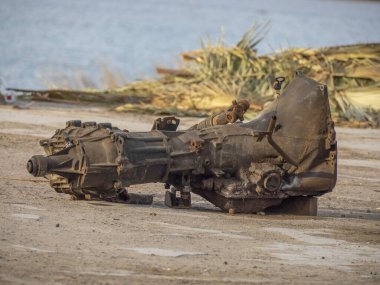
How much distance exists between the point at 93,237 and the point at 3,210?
113 cm

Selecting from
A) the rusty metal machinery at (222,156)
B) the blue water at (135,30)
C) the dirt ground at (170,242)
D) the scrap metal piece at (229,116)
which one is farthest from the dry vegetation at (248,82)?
the rusty metal machinery at (222,156)

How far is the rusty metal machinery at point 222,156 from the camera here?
35.1 feet

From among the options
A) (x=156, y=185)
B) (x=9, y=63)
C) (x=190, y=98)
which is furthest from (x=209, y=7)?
(x=156, y=185)

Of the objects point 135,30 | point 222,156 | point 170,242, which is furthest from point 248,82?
point 135,30

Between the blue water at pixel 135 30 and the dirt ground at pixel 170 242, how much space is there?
1156 cm

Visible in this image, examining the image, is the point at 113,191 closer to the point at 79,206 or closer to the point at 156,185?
the point at 79,206

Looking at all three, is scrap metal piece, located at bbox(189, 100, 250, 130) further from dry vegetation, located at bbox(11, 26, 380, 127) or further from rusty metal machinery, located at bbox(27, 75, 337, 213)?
dry vegetation, located at bbox(11, 26, 380, 127)

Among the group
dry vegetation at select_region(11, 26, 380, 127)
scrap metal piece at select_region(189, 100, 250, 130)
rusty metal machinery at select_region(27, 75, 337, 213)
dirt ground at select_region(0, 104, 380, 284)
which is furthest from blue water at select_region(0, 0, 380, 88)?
dirt ground at select_region(0, 104, 380, 284)

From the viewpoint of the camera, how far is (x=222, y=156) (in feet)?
36.9

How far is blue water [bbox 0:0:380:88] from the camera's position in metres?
42.7

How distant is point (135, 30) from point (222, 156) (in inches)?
2474

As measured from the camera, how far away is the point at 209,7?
11225 cm

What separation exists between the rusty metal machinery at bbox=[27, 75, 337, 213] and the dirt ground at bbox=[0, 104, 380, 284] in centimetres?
21

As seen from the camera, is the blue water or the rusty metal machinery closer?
the rusty metal machinery
